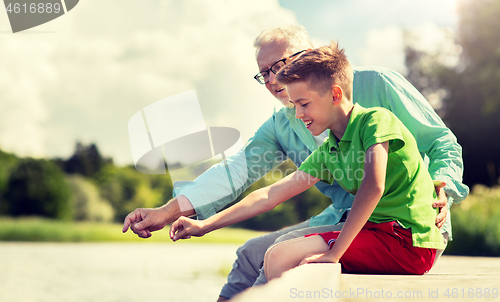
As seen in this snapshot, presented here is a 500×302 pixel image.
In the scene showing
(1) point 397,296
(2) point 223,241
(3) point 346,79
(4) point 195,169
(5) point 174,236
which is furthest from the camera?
(2) point 223,241

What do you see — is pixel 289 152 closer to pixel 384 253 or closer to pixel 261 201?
pixel 261 201

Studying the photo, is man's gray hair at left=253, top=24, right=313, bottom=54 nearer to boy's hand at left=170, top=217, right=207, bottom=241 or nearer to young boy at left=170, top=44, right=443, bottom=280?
young boy at left=170, top=44, right=443, bottom=280

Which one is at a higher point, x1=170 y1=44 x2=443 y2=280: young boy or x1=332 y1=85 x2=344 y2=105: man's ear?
x1=332 y1=85 x2=344 y2=105: man's ear

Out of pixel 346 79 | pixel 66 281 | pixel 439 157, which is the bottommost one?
pixel 66 281

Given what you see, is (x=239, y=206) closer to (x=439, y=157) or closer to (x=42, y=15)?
(x=439, y=157)

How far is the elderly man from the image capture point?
1.83 meters

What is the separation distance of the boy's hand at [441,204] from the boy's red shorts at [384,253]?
141mm

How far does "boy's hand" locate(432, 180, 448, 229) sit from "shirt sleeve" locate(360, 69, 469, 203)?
4 centimetres

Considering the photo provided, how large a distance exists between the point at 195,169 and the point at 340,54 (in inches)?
51.2

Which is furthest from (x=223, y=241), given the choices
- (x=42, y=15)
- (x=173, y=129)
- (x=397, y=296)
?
(x=397, y=296)

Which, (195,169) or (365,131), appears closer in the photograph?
(365,131)

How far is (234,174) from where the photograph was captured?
7.95 feet

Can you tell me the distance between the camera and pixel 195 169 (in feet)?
8.58

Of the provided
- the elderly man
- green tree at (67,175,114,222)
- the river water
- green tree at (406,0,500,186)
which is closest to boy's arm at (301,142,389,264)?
the elderly man
